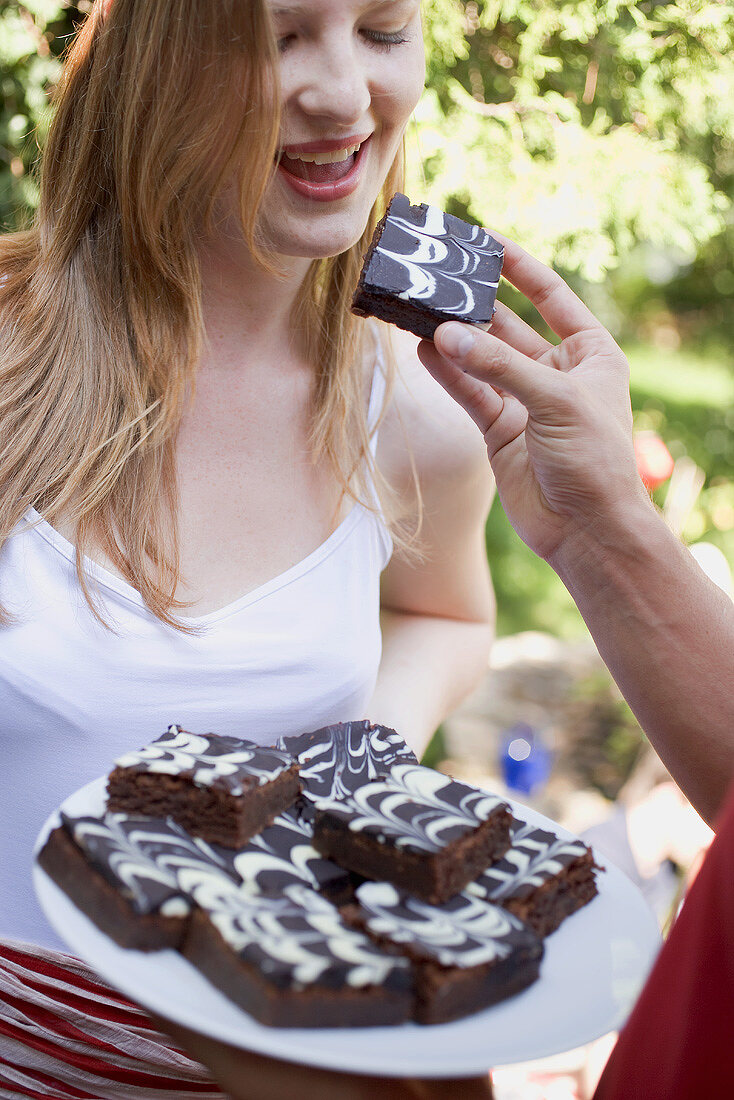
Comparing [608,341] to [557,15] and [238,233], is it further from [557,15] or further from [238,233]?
[557,15]

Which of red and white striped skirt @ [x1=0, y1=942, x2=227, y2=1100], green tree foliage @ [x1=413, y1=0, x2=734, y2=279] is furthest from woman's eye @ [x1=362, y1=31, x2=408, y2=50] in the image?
red and white striped skirt @ [x1=0, y1=942, x2=227, y2=1100]

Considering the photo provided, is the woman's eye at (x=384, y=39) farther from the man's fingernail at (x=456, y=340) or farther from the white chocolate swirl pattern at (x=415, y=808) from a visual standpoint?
the white chocolate swirl pattern at (x=415, y=808)

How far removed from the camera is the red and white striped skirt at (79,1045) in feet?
6.13

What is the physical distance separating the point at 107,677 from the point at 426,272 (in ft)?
3.62

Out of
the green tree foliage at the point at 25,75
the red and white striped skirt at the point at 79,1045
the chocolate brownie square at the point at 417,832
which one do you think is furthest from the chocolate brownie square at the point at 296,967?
the green tree foliage at the point at 25,75

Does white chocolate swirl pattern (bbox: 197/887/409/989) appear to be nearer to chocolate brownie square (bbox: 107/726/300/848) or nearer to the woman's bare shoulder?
chocolate brownie square (bbox: 107/726/300/848)

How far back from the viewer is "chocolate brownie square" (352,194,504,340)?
205 cm

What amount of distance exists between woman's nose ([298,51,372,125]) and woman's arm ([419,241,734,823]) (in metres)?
0.52

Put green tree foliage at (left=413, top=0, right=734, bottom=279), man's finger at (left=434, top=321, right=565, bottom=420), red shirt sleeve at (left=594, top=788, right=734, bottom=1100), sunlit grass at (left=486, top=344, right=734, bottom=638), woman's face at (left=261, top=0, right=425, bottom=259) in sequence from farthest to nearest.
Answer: sunlit grass at (left=486, top=344, right=734, bottom=638) < green tree foliage at (left=413, top=0, right=734, bottom=279) < woman's face at (left=261, top=0, right=425, bottom=259) < man's finger at (left=434, top=321, right=565, bottom=420) < red shirt sleeve at (left=594, top=788, right=734, bottom=1100)

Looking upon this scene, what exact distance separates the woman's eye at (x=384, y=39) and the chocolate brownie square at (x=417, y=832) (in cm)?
152

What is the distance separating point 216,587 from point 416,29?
4.35 ft

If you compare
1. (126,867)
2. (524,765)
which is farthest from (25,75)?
(524,765)

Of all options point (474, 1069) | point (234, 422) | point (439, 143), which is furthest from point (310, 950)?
point (439, 143)

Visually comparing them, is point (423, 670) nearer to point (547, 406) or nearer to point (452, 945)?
point (547, 406)
